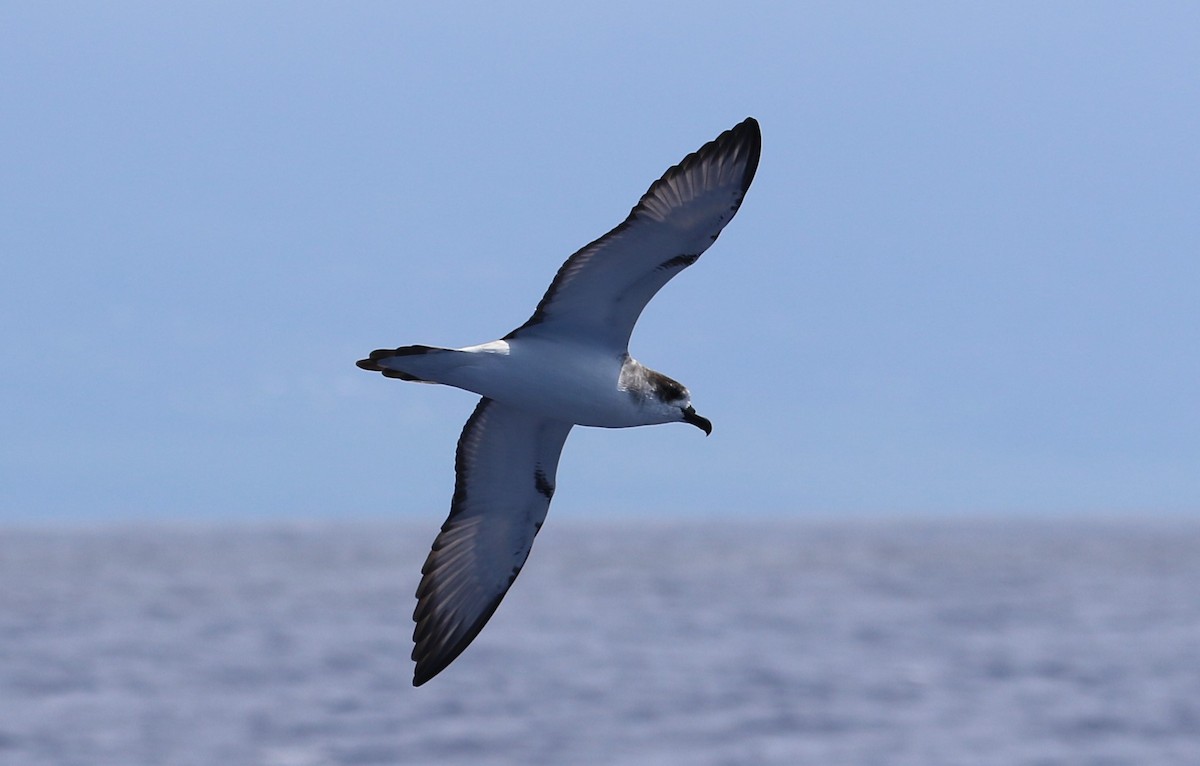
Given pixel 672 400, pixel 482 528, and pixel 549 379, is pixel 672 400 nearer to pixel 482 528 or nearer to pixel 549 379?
pixel 549 379

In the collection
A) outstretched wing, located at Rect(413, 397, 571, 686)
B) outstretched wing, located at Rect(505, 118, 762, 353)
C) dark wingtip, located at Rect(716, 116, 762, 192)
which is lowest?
outstretched wing, located at Rect(413, 397, 571, 686)

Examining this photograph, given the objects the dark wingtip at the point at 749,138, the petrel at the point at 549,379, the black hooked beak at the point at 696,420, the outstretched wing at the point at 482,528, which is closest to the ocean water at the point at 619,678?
the outstretched wing at the point at 482,528

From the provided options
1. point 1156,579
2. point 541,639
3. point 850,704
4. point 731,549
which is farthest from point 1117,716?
point 731,549

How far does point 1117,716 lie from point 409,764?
15.2 meters

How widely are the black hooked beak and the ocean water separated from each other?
51.2ft

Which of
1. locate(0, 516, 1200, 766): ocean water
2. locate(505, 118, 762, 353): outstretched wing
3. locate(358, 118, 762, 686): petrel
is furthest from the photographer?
locate(0, 516, 1200, 766): ocean water

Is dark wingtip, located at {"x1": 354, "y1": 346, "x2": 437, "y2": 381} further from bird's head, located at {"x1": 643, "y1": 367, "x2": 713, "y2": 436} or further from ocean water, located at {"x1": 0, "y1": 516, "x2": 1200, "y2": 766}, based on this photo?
ocean water, located at {"x1": 0, "y1": 516, "x2": 1200, "y2": 766}

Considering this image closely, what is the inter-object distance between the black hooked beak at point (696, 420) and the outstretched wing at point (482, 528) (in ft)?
3.95

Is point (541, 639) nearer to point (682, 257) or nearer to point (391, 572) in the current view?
point (682, 257)

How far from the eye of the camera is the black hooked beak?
41.0 feet

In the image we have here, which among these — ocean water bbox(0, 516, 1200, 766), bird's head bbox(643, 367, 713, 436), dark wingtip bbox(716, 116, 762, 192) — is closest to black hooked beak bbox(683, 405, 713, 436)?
bird's head bbox(643, 367, 713, 436)

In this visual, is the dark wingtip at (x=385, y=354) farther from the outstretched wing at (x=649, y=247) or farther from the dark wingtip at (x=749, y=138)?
the dark wingtip at (x=749, y=138)

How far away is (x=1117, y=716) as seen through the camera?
31203mm

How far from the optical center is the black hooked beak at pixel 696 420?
12509 mm
